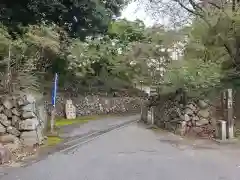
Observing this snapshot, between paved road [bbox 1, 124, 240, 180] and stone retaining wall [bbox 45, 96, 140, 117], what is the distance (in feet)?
55.9

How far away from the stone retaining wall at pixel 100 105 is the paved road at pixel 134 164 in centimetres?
1703

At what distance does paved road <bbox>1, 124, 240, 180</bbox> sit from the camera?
8102mm

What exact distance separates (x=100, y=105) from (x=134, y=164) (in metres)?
25.2

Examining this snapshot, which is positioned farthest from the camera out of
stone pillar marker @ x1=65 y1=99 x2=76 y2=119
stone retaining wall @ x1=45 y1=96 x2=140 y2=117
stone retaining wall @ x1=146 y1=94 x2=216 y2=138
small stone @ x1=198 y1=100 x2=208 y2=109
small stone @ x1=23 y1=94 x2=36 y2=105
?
stone retaining wall @ x1=45 y1=96 x2=140 y2=117

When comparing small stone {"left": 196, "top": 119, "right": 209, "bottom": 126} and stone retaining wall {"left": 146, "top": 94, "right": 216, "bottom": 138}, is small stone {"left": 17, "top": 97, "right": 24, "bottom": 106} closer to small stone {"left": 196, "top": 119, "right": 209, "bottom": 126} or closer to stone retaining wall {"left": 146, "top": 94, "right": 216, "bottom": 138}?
stone retaining wall {"left": 146, "top": 94, "right": 216, "bottom": 138}

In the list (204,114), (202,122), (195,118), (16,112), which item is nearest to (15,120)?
(16,112)

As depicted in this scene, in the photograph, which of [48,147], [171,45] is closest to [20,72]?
[48,147]

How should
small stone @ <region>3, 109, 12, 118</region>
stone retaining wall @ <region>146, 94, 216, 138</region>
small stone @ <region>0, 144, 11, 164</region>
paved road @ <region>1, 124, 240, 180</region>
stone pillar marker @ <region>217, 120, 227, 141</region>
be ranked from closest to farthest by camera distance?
paved road @ <region>1, 124, 240, 180</region> < small stone @ <region>0, 144, 11, 164</region> < small stone @ <region>3, 109, 12, 118</region> < stone pillar marker @ <region>217, 120, 227, 141</region> < stone retaining wall @ <region>146, 94, 216, 138</region>

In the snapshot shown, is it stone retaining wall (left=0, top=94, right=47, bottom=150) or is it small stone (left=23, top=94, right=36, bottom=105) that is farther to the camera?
small stone (left=23, top=94, right=36, bottom=105)

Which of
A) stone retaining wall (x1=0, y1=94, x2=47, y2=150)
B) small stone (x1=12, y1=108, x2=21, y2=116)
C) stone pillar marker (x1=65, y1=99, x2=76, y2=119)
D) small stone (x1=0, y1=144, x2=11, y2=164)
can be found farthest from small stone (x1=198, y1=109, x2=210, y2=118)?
stone pillar marker (x1=65, y1=99, x2=76, y2=119)

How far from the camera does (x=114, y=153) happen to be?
11.8 m

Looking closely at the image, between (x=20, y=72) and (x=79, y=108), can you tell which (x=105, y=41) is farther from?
(x=20, y=72)

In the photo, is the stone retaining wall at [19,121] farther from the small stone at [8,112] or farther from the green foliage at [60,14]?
the green foliage at [60,14]

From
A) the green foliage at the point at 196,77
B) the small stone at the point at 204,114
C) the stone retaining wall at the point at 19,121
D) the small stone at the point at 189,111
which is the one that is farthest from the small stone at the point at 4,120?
the small stone at the point at 204,114
